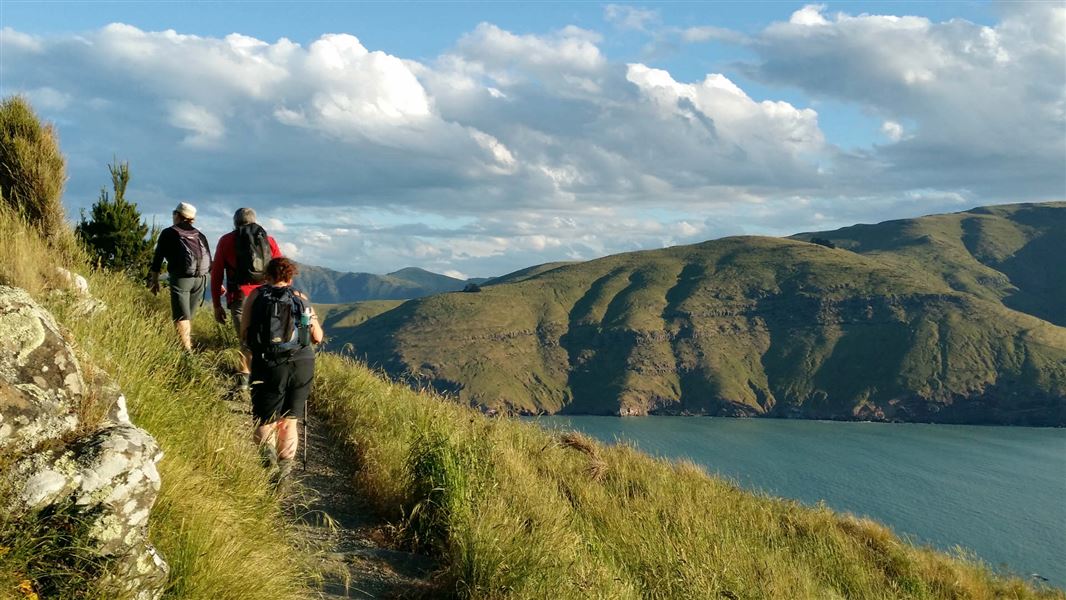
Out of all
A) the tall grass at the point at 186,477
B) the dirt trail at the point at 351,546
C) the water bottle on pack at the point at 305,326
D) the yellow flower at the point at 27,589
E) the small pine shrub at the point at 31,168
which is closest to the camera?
the yellow flower at the point at 27,589

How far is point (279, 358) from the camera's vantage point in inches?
222

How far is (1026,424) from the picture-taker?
14450cm

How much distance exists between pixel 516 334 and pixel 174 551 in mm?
192896

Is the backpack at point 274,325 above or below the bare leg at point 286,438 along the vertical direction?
above

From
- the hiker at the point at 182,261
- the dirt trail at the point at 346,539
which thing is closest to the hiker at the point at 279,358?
the dirt trail at the point at 346,539

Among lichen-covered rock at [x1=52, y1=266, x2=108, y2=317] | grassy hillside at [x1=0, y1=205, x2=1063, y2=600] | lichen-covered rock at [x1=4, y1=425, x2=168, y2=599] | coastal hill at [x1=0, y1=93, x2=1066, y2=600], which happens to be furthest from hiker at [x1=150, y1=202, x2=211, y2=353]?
lichen-covered rock at [x1=4, y1=425, x2=168, y2=599]

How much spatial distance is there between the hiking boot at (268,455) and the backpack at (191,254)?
11.1 ft

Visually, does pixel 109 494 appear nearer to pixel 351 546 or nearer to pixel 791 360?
pixel 351 546

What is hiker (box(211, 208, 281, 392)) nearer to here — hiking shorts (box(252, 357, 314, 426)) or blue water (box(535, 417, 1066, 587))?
hiking shorts (box(252, 357, 314, 426))

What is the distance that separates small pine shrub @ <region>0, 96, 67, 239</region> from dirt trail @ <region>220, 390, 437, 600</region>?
4429mm

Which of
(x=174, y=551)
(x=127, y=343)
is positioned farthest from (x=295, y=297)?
(x=174, y=551)

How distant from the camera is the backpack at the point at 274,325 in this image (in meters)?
5.55

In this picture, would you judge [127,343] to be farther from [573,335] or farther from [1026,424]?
[573,335]

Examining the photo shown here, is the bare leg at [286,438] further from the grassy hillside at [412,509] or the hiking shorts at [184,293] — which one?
the hiking shorts at [184,293]
